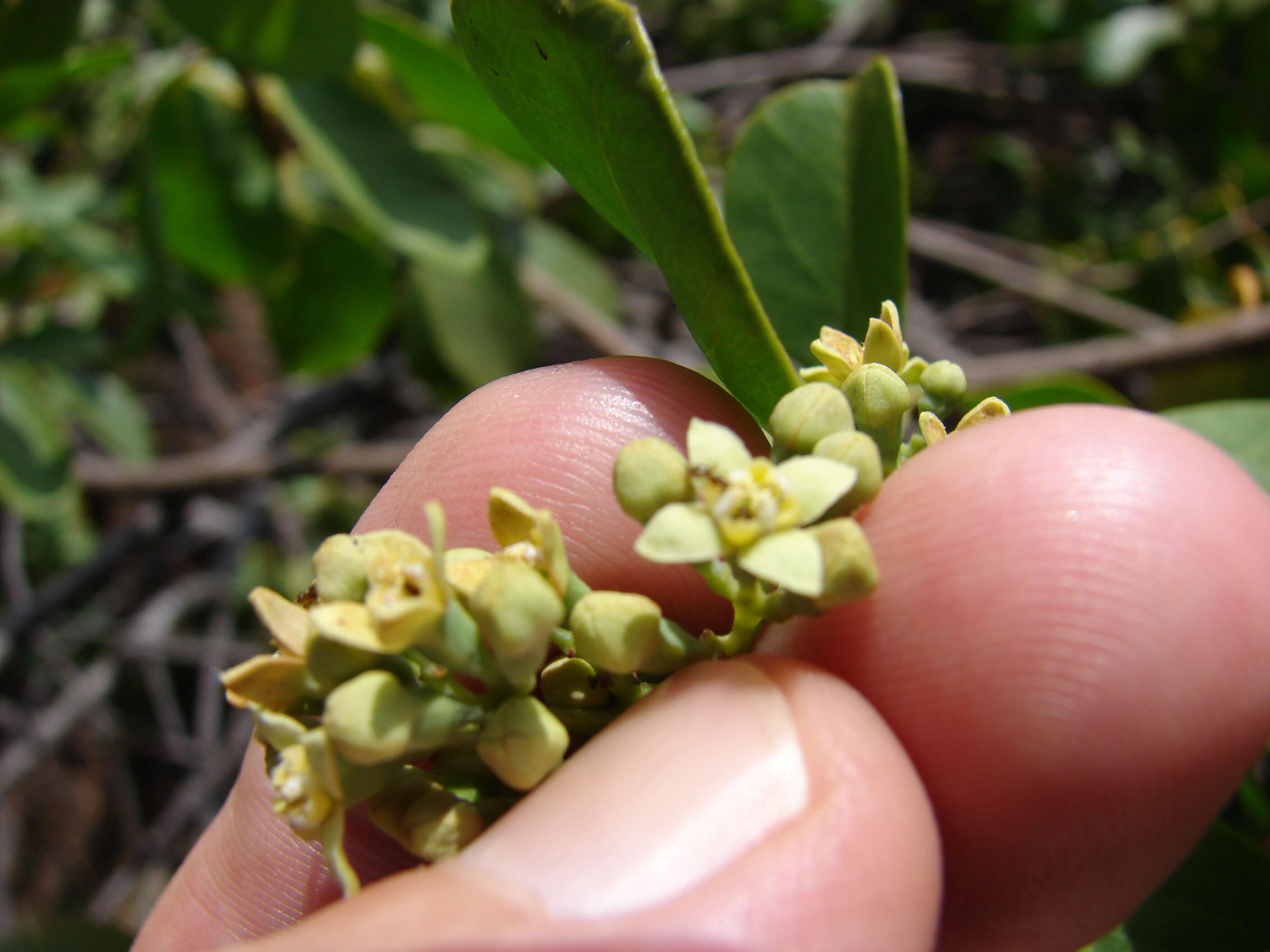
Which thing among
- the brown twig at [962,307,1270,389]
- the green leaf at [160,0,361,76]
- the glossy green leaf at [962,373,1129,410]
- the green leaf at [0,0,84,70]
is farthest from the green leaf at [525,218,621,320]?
the glossy green leaf at [962,373,1129,410]

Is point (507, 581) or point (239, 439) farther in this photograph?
point (239, 439)

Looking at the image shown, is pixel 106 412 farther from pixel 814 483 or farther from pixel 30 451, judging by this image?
pixel 814 483

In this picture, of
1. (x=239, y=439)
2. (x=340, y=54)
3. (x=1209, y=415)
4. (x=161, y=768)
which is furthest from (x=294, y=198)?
(x=161, y=768)

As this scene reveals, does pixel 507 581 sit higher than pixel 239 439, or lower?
higher

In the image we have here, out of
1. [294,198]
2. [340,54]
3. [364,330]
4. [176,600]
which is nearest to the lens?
[340,54]

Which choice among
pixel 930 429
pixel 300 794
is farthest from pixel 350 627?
pixel 930 429

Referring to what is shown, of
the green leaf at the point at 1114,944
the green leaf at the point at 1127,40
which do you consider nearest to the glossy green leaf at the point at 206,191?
the green leaf at the point at 1114,944

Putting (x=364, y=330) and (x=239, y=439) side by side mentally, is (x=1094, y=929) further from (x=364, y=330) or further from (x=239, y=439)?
(x=239, y=439)
